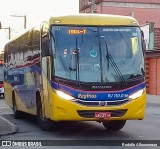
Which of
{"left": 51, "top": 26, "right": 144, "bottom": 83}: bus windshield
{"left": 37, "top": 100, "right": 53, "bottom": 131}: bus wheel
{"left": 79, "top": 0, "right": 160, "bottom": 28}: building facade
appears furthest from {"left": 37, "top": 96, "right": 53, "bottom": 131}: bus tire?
{"left": 79, "top": 0, "right": 160, "bottom": 28}: building facade

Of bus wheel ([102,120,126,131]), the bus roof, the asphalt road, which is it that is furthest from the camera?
bus wheel ([102,120,126,131])

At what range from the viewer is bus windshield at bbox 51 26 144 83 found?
1248 centimetres

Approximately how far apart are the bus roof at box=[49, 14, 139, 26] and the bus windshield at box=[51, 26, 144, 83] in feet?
0.43

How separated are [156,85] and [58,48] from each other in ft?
87.9

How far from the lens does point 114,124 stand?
47.4 feet

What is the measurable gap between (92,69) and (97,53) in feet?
1.49

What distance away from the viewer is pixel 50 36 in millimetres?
12734

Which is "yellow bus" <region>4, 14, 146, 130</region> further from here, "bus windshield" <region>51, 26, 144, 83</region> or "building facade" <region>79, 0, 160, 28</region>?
"building facade" <region>79, 0, 160, 28</region>

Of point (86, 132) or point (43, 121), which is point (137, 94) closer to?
point (86, 132)

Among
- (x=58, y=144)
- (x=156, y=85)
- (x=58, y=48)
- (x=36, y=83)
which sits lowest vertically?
(x=156, y=85)

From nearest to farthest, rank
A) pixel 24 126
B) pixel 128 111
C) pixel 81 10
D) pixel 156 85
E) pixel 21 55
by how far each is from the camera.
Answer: pixel 128 111 → pixel 24 126 → pixel 21 55 → pixel 156 85 → pixel 81 10

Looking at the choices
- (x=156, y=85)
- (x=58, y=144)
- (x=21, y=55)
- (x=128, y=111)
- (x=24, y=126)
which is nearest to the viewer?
(x=58, y=144)

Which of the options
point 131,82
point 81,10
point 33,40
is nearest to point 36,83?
point 33,40

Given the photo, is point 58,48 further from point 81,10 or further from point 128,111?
point 81,10
